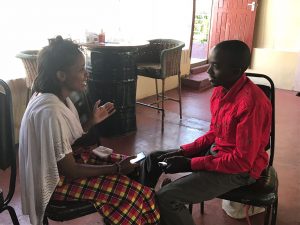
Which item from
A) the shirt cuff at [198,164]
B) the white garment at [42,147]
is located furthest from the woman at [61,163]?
the shirt cuff at [198,164]

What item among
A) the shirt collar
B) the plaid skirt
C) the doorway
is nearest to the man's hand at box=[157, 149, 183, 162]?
the plaid skirt

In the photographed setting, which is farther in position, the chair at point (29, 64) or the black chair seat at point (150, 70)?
the black chair seat at point (150, 70)

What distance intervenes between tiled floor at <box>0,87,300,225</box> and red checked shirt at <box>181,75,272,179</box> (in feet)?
2.40

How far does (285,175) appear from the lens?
2.60 m

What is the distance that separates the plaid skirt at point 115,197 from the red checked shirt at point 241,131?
274mm

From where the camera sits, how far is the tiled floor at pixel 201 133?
2.02 m

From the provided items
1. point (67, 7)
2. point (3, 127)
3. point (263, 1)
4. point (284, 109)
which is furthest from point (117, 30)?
point (263, 1)

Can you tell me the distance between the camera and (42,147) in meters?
1.19

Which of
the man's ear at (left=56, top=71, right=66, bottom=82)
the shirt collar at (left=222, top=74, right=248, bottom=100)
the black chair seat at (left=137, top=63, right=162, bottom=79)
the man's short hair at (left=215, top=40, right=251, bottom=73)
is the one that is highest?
the man's short hair at (left=215, top=40, right=251, bottom=73)

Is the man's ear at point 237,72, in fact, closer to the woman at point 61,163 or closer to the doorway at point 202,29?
the woman at point 61,163

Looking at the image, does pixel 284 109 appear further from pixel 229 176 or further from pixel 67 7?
pixel 229 176

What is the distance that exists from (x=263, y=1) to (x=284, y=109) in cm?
250

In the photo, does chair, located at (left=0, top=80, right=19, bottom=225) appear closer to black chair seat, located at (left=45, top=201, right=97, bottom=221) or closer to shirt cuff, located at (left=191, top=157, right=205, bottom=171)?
black chair seat, located at (left=45, top=201, right=97, bottom=221)

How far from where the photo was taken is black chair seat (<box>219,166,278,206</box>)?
136 centimetres
